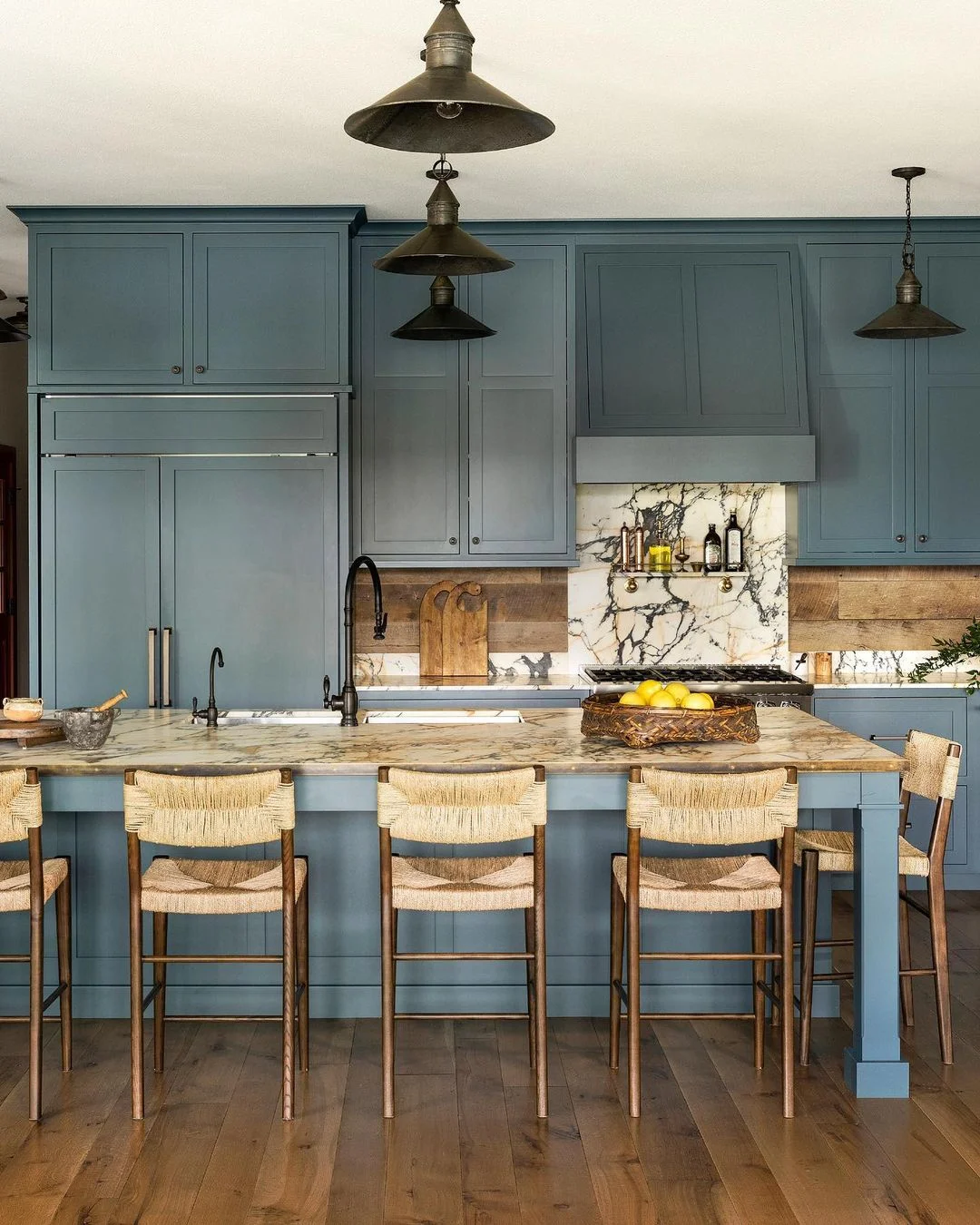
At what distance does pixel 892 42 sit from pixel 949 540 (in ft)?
8.27

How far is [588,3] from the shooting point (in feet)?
10.8

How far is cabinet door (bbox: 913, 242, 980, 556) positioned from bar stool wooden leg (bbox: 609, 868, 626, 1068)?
2861 millimetres

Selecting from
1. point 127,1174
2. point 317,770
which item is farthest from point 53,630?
point 127,1174

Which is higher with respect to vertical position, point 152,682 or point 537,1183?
point 152,682

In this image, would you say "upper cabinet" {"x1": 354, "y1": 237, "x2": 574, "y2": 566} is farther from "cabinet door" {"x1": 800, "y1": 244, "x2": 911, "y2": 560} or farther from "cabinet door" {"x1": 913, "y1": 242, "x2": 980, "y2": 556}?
"cabinet door" {"x1": 913, "y1": 242, "x2": 980, "y2": 556}

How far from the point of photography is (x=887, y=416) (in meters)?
5.48

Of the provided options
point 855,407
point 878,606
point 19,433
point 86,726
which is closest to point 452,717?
point 86,726

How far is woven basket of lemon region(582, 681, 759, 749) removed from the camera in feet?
10.8

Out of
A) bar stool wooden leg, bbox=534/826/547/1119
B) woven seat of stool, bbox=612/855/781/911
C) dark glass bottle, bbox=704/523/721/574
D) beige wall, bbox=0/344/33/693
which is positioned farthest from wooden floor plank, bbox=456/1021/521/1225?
beige wall, bbox=0/344/33/693

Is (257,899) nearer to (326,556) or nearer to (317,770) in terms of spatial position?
(317,770)

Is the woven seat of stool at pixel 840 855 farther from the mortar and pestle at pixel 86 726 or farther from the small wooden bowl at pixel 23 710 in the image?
the small wooden bowl at pixel 23 710

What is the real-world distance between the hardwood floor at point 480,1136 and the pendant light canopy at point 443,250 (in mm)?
2174

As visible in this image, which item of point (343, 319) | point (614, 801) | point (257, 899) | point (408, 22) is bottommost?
point (257, 899)

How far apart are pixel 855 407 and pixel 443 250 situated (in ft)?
9.78
